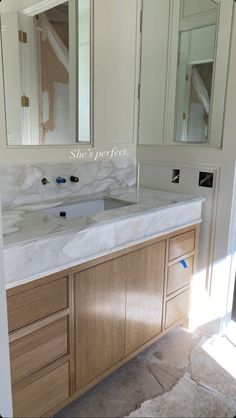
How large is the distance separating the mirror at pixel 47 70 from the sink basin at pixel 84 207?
1.20ft

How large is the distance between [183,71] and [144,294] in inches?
59.5

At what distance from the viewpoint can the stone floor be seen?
1541mm

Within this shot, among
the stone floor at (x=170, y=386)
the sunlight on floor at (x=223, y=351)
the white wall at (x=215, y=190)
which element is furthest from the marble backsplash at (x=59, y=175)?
the sunlight on floor at (x=223, y=351)

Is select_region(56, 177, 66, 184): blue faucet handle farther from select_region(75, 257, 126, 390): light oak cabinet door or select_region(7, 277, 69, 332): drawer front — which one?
select_region(7, 277, 69, 332): drawer front

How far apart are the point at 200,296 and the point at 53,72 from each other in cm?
168

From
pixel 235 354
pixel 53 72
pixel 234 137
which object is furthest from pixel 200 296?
pixel 53 72

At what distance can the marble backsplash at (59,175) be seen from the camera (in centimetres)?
165

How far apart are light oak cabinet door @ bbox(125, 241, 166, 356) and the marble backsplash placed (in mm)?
607

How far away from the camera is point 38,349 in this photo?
1.23m

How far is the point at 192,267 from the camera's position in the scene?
6.93 ft

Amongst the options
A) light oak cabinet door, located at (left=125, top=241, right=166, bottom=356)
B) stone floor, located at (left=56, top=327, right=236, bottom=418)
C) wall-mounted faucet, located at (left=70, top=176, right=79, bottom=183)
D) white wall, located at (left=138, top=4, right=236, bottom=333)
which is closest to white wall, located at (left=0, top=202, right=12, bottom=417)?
stone floor, located at (left=56, top=327, right=236, bottom=418)

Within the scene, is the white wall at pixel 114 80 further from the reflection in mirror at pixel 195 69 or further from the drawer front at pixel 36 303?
the drawer front at pixel 36 303

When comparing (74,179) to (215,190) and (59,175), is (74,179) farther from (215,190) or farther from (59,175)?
(215,190)

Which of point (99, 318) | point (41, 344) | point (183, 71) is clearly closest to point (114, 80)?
point (183, 71)
